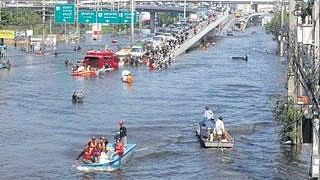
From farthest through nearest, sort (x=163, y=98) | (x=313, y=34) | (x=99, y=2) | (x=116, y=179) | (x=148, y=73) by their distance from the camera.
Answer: (x=99, y=2), (x=148, y=73), (x=163, y=98), (x=116, y=179), (x=313, y=34)

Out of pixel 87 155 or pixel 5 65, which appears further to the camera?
pixel 5 65

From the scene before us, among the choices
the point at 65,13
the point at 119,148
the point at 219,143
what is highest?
the point at 65,13

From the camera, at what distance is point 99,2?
113 meters

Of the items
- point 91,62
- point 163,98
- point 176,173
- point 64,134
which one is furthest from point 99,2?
point 176,173

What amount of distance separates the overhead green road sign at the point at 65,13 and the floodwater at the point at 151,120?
730 cm

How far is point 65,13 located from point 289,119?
5128 centimetres

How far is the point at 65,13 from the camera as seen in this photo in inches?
3105

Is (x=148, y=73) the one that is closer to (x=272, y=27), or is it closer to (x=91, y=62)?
(x=91, y=62)

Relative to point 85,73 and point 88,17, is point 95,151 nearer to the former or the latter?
point 85,73

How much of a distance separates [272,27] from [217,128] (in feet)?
248

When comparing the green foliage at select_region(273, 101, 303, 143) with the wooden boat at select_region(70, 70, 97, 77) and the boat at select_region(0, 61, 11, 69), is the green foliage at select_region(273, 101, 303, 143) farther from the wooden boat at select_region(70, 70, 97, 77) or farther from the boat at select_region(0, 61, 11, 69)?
the boat at select_region(0, 61, 11, 69)

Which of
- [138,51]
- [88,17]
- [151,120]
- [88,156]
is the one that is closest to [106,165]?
[88,156]

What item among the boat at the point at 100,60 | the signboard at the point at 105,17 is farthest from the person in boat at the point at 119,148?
the signboard at the point at 105,17

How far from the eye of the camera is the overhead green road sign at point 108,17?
78.6 metres
